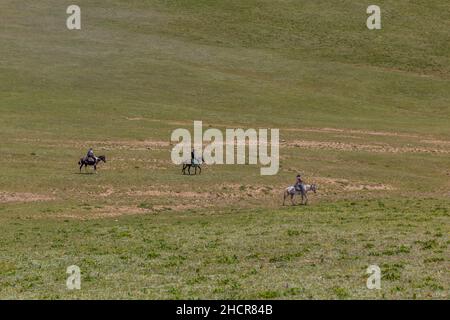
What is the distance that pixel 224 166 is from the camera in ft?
205

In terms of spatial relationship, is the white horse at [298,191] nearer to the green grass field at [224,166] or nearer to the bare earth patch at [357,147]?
the green grass field at [224,166]

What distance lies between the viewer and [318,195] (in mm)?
54062

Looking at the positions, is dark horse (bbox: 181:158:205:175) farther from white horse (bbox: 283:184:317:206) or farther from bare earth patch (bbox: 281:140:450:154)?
bare earth patch (bbox: 281:140:450:154)

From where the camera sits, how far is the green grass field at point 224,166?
91.6 feet

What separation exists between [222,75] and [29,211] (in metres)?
61.0

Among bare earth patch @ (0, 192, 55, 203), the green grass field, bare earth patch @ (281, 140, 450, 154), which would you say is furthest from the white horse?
bare earth patch @ (281, 140, 450, 154)

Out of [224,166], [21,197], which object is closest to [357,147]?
[224,166]

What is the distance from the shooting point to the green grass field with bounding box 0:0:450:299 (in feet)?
91.6

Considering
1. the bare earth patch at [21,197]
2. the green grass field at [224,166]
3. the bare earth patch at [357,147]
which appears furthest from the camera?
the bare earth patch at [357,147]

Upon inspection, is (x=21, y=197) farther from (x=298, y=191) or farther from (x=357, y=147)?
(x=357, y=147)

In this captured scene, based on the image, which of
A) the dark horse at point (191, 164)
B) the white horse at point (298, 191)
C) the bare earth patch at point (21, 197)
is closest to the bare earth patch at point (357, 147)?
the dark horse at point (191, 164)

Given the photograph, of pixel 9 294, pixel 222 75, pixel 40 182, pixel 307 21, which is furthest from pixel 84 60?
pixel 9 294

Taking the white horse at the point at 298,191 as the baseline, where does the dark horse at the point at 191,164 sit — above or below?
above
